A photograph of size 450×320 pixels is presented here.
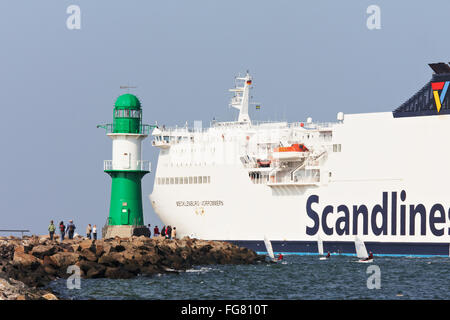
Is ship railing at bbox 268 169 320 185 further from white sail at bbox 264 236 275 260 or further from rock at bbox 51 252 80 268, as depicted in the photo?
rock at bbox 51 252 80 268

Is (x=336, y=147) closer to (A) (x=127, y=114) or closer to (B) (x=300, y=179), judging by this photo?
(B) (x=300, y=179)

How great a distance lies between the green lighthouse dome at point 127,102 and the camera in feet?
163

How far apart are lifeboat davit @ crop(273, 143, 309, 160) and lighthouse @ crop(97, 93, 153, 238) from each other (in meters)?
6.91

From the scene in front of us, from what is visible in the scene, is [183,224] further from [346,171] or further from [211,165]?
[346,171]

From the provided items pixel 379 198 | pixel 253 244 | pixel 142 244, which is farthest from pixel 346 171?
pixel 142 244

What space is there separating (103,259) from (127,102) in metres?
16.6

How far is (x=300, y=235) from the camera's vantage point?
46.9m

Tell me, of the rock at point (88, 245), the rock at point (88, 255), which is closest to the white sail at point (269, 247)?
the rock at point (88, 245)

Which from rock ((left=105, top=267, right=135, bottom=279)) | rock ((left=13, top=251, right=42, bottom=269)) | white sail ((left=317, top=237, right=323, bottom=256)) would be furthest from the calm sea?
white sail ((left=317, top=237, right=323, bottom=256))

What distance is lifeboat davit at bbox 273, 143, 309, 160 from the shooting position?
47.3 m

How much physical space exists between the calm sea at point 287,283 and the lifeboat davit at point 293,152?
27.3 ft

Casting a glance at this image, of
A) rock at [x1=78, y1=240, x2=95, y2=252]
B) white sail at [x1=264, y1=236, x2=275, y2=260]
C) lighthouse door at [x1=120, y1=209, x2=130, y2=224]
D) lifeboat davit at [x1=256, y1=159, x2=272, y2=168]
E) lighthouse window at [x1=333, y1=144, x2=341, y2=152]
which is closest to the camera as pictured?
rock at [x1=78, y1=240, x2=95, y2=252]

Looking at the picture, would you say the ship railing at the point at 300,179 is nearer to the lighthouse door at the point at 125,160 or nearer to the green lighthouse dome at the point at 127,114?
the lighthouse door at the point at 125,160

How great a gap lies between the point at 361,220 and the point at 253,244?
7.14 metres
